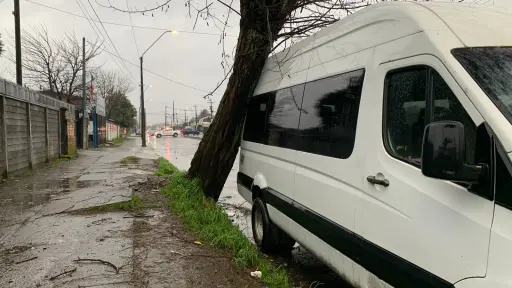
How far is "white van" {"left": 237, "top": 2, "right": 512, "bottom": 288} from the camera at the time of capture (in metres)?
1.95

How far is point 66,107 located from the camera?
19.0m

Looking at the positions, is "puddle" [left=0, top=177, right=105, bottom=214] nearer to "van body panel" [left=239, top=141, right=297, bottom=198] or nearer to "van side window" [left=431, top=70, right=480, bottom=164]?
"van body panel" [left=239, top=141, right=297, bottom=198]

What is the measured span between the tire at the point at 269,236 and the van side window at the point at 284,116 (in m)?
0.91

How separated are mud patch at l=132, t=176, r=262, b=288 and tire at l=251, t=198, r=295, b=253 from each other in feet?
2.66

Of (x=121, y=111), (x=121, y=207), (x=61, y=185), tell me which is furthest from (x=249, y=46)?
(x=121, y=111)

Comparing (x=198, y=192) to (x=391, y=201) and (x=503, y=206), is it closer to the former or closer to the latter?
(x=391, y=201)

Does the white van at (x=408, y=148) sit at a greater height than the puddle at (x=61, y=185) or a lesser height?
greater

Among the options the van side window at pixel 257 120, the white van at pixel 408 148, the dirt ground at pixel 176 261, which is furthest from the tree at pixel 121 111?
the white van at pixel 408 148

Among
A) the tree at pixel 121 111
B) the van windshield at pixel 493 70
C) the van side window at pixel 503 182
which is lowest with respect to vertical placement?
the van side window at pixel 503 182

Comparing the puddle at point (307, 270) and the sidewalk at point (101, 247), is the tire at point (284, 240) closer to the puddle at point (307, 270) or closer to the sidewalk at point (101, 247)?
the puddle at point (307, 270)

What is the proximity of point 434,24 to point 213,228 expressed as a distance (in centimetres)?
376

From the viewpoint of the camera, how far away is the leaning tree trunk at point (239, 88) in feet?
21.8

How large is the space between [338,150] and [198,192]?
15.0ft

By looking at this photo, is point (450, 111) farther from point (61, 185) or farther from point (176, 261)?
point (61, 185)
